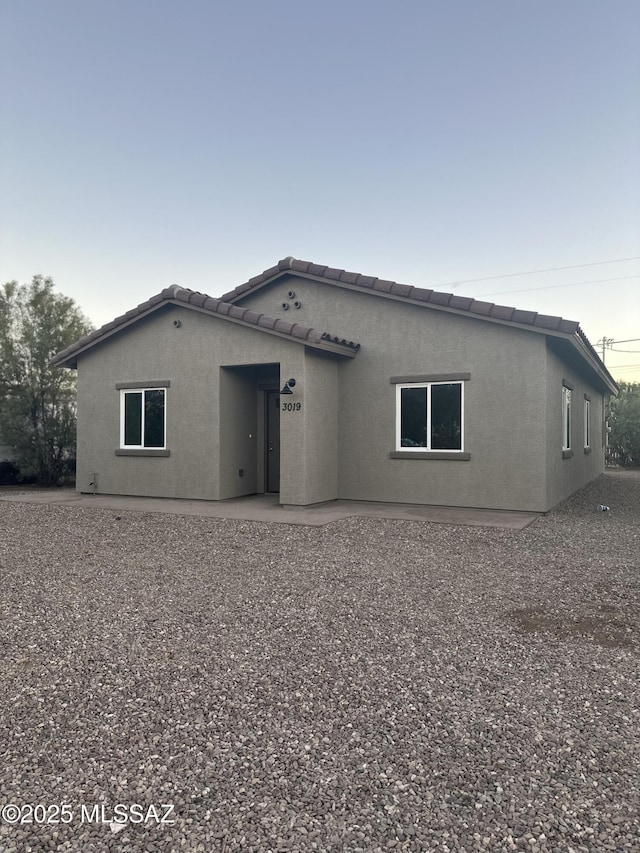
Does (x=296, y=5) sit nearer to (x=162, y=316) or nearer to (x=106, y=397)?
(x=162, y=316)

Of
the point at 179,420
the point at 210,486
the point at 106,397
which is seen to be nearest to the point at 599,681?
the point at 210,486

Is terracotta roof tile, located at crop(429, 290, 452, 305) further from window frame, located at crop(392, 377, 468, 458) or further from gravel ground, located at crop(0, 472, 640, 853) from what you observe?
gravel ground, located at crop(0, 472, 640, 853)

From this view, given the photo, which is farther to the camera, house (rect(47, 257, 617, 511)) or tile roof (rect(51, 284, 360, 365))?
tile roof (rect(51, 284, 360, 365))

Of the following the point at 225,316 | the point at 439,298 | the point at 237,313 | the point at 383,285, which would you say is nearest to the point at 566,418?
the point at 439,298

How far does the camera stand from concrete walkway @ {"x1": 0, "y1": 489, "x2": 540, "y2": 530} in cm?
952

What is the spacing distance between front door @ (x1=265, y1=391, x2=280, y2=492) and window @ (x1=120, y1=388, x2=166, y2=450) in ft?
7.69

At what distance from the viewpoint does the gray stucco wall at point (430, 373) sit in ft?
33.9

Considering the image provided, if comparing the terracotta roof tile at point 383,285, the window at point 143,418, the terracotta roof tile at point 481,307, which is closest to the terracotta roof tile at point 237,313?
the window at point 143,418

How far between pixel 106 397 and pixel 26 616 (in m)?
9.20

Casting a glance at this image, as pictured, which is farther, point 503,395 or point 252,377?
point 252,377

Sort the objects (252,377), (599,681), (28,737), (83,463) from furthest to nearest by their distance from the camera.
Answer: (83,463), (252,377), (599,681), (28,737)

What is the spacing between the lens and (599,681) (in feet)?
11.5

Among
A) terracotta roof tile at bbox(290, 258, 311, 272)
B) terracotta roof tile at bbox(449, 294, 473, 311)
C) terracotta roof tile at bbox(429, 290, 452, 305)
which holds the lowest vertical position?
terracotta roof tile at bbox(449, 294, 473, 311)

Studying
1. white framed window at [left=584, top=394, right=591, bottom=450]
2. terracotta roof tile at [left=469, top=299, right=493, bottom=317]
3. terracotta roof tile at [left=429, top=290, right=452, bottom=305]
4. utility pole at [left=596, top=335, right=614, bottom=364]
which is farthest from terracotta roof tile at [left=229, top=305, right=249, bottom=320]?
utility pole at [left=596, top=335, right=614, bottom=364]
